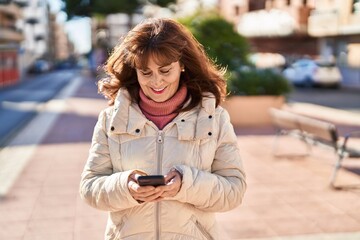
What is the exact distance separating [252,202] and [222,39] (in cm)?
774

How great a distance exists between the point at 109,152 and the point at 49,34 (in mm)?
103757

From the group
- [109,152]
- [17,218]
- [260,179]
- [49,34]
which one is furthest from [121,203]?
[49,34]

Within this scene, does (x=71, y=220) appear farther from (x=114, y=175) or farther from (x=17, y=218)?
(x=114, y=175)

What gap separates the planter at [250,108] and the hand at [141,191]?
30.5ft

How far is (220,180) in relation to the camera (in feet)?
6.23

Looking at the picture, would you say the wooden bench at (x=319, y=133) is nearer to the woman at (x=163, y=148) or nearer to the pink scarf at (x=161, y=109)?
the woman at (x=163, y=148)

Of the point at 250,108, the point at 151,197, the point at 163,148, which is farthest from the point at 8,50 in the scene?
the point at 151,197

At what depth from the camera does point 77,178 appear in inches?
248

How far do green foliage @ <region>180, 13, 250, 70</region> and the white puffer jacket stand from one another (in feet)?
33.9

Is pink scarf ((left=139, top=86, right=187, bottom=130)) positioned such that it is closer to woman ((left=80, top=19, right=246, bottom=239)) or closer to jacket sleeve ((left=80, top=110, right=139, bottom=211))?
woman ((left=80, top=19, right=246, bottom=239))

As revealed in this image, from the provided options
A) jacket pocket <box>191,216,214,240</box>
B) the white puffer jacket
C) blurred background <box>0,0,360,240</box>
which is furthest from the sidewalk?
the white puffer jacket

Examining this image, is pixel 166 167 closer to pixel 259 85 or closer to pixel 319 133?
pixel 319 133

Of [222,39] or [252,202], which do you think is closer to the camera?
[252,202]

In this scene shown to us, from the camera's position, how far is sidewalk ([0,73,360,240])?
434 cm
